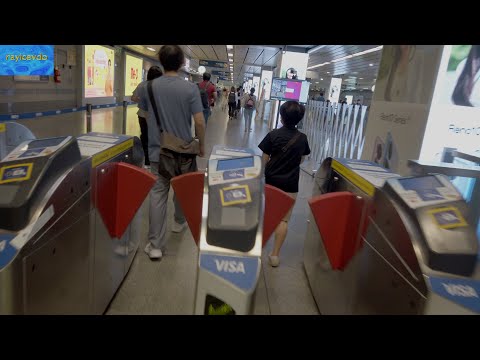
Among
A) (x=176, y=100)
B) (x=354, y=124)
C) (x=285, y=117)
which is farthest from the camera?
(x=354, y=124)

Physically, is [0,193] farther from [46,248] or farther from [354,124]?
[354,124]

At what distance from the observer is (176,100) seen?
262 cm

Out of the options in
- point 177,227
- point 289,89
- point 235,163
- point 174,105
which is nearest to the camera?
point 235,163

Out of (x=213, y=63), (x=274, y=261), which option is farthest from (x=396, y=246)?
(x=213, y=63)

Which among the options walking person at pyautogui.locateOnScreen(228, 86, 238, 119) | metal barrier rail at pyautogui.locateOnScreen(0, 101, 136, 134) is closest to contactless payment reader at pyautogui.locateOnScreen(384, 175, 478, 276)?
metal barrier rail at pyautogui.locateOnScreen(0, 101, 136, 134)

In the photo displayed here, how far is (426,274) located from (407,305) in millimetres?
146

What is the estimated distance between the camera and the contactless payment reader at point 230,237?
1.17 m

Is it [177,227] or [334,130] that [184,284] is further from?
[334,130]

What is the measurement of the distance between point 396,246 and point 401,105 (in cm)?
207

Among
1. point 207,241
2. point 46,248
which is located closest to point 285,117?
point 207,241

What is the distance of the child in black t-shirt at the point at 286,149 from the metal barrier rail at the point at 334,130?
2943 millimetres

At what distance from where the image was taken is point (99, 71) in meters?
13.2

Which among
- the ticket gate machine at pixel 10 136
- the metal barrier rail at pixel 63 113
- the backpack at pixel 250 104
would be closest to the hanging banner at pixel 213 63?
the metal barrier rail at pixel 63 113

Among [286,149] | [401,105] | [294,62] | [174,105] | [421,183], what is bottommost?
[286,149]
